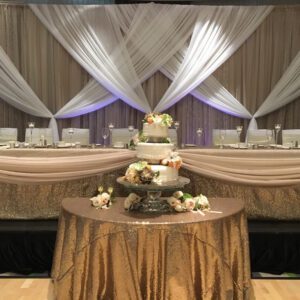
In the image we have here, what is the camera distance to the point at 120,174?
370 centimetres

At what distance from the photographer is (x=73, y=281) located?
99.7 inches

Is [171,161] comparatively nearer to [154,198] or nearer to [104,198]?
[154,198]

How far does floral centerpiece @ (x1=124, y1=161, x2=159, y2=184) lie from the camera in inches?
102

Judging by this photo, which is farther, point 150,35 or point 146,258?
point 150,35

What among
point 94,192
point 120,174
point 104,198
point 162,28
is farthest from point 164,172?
point 162,28

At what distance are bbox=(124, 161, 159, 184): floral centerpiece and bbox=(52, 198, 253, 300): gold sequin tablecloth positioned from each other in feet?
0.66

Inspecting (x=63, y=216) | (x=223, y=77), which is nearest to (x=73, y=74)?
(x=223, y=77)

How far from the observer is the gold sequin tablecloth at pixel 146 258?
242cm

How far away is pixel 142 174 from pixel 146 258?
1.50 ft

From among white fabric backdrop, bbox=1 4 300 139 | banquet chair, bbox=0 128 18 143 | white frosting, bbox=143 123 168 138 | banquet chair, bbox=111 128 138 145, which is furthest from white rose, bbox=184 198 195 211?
white fabric backdrop, bbox=1 4 300 139

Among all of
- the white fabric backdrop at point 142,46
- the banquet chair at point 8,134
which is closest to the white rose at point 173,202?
the banquet chair at point 8,134

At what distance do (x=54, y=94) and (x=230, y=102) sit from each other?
8.76 feet

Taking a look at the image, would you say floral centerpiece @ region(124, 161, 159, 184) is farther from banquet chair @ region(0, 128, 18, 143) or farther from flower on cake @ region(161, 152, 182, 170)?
banquet chair @ region(0, 128, 18, 143)

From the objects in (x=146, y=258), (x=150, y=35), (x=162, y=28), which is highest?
(x=162, y=28)
